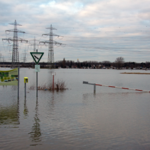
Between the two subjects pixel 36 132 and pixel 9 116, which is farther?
pixel 9 116

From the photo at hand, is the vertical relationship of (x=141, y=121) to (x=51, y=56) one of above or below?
below

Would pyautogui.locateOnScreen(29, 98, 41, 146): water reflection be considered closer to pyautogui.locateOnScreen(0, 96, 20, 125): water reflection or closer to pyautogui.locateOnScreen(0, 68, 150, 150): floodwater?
pyautogui.locateOnScreen(0, 68, 150, 150): floodwater

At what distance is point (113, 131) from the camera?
24.1ft

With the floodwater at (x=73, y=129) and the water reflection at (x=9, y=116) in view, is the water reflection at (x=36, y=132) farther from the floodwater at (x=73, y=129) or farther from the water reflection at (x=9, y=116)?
the water reflection at (x=9, y=116)

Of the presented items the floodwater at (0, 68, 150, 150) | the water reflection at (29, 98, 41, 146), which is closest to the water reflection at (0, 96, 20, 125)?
the floodwater at (0, 68, 150, 150)

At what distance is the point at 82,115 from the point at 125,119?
71.9 inches

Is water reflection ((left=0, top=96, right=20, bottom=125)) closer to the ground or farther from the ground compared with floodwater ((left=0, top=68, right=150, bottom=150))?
farther from the ground

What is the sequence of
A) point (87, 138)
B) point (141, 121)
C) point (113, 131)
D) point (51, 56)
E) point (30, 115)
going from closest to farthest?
point (87, 138), point (113, 131), point (141, 121), point (30, 115), point (51, 56)

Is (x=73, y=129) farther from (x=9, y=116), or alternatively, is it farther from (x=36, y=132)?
(x=9, y=116)

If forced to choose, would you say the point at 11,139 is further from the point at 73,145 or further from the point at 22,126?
the point at 73,145

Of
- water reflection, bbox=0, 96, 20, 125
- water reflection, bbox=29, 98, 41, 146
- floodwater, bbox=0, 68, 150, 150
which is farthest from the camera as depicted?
water reflection, bbox=0, 96, 20, 125

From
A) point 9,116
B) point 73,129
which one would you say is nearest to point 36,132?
point 73,129

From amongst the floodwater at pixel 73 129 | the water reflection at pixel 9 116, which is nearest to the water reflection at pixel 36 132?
the floodwater at pixel 73 129

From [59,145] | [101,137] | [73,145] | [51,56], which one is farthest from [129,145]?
[51,56]
